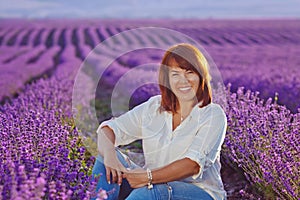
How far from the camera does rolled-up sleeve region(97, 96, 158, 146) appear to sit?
261 cm

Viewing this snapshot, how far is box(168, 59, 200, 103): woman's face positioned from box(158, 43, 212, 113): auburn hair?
2 centimetres

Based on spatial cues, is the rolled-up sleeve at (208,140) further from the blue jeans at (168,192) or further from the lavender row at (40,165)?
the lavender row at (40,165)

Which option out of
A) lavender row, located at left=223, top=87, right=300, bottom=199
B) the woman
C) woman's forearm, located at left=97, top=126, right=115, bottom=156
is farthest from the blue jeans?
lavender row, located at left=223, top=87, right=300, bottom=199

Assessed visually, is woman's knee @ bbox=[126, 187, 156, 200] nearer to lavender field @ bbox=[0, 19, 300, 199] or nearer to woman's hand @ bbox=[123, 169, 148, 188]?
woman's hand @ bbox=[123, 169, 148, 188]

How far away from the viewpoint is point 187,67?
2.38m

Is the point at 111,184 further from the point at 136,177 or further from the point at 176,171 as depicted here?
the point at 176,171

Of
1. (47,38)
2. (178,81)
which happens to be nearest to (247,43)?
(47,38)

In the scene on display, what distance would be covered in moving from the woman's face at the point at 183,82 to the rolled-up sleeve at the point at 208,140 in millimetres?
128

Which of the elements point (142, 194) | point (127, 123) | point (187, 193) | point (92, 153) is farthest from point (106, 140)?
point (92, 153)

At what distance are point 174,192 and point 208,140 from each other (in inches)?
11.0

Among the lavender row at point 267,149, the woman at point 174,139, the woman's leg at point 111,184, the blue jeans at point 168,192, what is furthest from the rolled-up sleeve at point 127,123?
the lavender row at point 267,149

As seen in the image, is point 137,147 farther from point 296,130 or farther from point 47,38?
point 47,38

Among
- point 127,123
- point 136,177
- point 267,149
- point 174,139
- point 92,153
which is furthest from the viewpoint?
point 92,153

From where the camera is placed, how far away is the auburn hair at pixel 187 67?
7.75 ft
